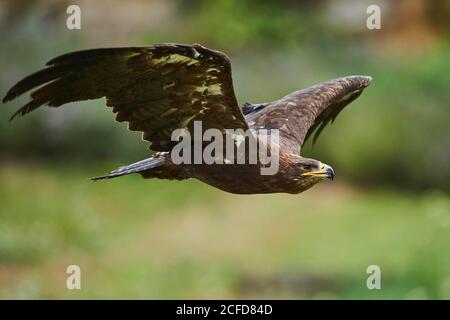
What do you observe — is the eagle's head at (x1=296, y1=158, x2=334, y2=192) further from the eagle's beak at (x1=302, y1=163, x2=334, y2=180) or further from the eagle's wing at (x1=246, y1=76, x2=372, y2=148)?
the eagle's wing at (x1=246, y1=76, x2=372, y2=148)

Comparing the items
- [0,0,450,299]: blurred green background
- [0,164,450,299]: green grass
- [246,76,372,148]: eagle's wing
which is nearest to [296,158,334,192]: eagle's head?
[246,76,372,148]: eagle's wing

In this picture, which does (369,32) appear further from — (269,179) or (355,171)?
(269,179)

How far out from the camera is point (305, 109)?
726 cm

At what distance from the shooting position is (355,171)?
1485cm

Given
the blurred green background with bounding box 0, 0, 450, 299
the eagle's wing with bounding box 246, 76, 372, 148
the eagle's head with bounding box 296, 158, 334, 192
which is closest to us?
the eagle's head with bounding box 296, 158, 334, 192

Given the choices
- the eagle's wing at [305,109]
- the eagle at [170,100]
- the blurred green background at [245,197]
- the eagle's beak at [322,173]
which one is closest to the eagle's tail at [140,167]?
the eagle at [170,100]

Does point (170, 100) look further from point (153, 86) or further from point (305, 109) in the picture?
point (305, 109)

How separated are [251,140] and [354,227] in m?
8.48

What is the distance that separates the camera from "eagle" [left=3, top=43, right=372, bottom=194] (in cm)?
595

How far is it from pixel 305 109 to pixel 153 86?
131cm

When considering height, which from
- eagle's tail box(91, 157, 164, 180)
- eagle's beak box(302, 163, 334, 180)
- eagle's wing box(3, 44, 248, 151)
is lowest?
eagle's beak box(302, 163, 334, 180)

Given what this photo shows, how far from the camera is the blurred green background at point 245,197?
46.6 ft
